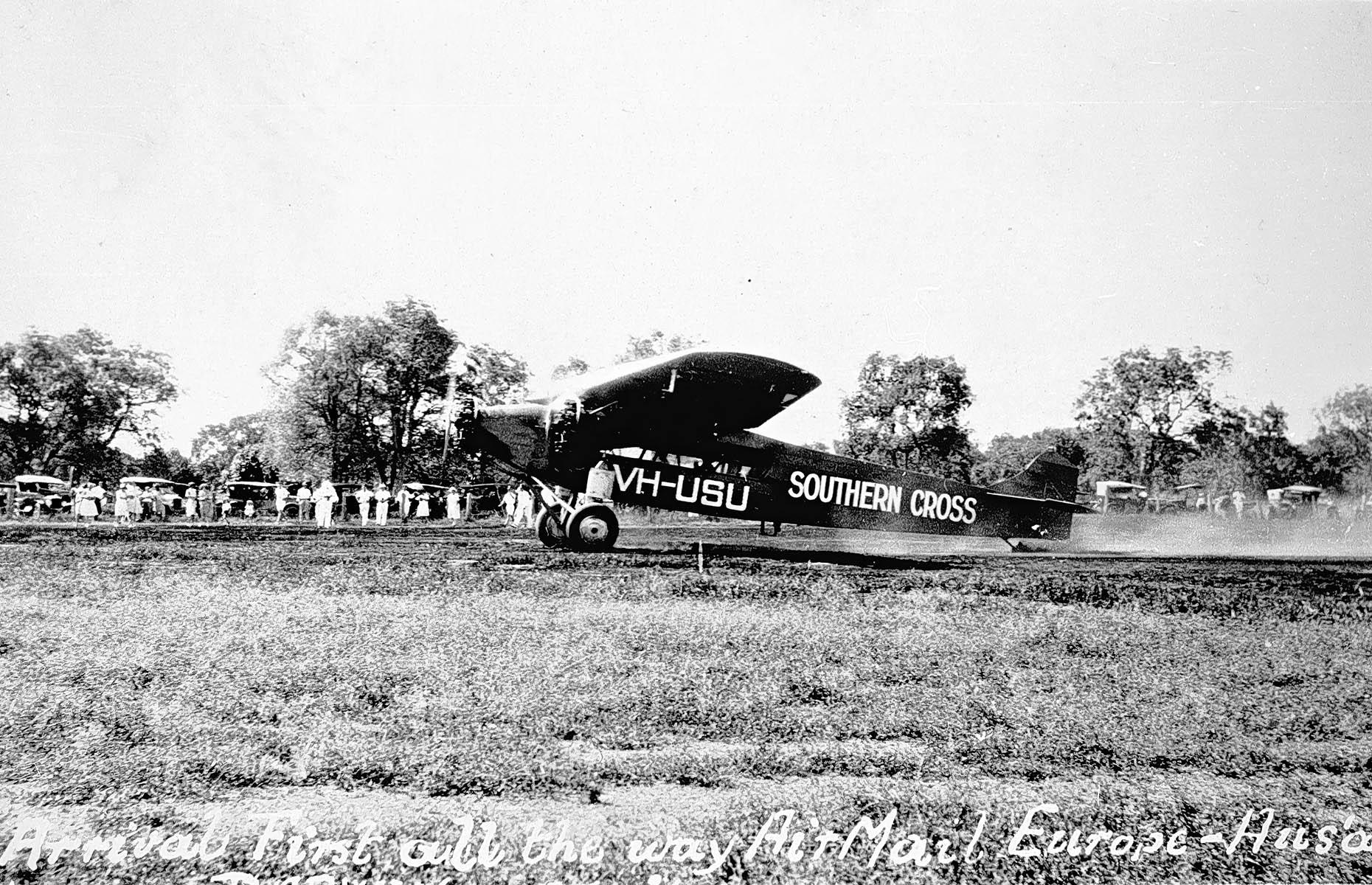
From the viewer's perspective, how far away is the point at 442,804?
9.75 feet

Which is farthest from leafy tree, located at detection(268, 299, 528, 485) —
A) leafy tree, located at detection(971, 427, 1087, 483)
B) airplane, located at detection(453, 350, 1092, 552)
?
leafy tree, located at detection(971, 427, 1087, 483)

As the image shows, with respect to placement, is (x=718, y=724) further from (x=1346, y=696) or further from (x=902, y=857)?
(x=1346, y=696)

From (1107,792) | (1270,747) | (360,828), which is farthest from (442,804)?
(1270,747)

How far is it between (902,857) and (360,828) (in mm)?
1920

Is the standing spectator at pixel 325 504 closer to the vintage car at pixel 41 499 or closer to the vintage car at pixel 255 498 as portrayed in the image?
the vintage car at pixel 41 499

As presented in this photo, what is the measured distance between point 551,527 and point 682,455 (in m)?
2.77

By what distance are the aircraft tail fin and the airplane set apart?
94.9 inches

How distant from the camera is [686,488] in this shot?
1355cm

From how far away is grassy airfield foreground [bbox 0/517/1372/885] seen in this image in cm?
281

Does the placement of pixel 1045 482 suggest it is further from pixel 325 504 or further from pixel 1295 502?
pixel 1295 502

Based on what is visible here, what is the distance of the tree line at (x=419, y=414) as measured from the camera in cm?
1441

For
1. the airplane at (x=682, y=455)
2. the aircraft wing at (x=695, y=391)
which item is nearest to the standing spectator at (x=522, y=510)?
the airplane at (x=682, y=455)

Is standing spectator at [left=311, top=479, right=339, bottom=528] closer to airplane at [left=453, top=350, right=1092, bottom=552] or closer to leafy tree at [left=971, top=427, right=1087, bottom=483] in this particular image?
airplane at [left=453, top=350, right=1092, bottom=552]

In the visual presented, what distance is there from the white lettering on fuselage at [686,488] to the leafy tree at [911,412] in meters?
34.9
